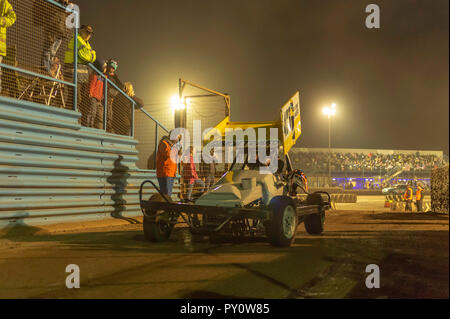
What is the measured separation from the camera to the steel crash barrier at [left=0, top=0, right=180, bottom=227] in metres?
7.93

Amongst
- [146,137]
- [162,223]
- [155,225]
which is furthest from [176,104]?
[155,225]

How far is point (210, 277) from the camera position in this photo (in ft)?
14.7

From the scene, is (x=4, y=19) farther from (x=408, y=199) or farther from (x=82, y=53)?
(x=408, y=199)

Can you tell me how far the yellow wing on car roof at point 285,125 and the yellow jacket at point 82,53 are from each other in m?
3.55

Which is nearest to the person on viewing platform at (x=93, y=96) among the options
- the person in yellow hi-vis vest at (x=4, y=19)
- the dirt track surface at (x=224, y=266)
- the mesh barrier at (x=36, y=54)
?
the mesh barrier at (x=36, y=54)

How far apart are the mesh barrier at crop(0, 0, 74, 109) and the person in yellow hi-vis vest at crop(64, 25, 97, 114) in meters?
0.16

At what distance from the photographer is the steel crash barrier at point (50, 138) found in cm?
793

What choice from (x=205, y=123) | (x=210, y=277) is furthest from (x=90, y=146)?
(x=210, y=277)

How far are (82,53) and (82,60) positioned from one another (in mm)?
184

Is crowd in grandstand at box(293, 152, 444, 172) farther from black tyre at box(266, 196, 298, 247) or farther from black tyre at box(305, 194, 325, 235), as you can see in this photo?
black tyre at box(266, 196, 298, 247)

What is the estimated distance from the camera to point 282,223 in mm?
6340

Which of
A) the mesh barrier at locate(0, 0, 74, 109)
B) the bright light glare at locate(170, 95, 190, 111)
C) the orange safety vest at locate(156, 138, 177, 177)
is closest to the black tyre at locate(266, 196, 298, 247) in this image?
the orange safety vest at locate(156, 138, 177, 177)
